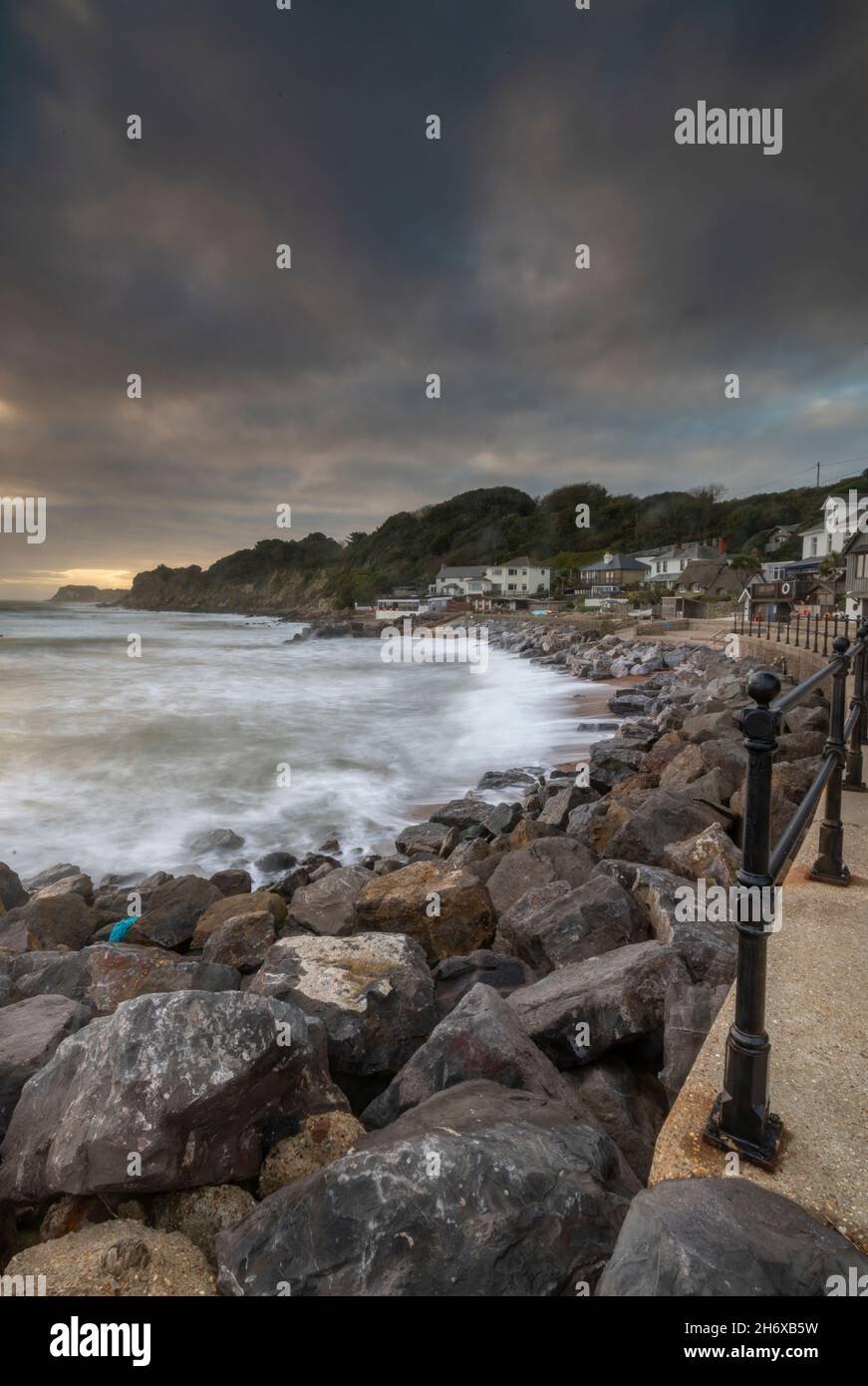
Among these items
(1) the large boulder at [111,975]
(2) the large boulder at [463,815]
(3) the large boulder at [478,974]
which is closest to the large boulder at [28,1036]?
(1) the large boulder at [111,975]

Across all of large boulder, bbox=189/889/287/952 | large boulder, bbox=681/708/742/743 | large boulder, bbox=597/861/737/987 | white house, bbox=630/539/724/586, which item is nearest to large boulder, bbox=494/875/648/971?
large boulder, bbox=597/861/737/987

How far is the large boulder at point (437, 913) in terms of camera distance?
494 cm

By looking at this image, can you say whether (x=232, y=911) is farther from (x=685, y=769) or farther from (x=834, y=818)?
(x=685, y=769)

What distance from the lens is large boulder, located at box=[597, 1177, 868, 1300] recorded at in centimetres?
140

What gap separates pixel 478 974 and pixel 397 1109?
1.41m

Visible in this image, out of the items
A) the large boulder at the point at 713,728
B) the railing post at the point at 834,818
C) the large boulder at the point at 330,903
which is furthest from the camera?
the large boulder at the point at 713,728

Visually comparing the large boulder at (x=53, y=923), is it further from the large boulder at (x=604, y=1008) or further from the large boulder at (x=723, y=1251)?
the large boulder at (x=723, y=1251)

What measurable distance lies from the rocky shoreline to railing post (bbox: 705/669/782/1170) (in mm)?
230

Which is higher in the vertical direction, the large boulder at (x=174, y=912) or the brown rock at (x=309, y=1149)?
the brown rock at (x=309, y=1149)

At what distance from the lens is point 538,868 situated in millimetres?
5723

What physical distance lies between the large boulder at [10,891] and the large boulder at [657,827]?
646cm
